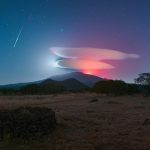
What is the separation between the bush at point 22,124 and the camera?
17125 mm

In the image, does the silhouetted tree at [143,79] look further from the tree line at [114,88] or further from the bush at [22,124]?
the bush at [22,124]

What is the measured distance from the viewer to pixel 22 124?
Result: 17.3 m

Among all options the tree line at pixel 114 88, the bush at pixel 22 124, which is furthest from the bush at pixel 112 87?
the bush at pixel 22 124

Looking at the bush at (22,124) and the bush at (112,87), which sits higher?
the bush at (112,87)

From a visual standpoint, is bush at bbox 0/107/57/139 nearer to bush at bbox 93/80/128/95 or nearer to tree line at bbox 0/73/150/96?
tree line at bbox 0/73/150/96

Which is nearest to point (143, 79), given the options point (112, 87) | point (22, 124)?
point (112, 87)

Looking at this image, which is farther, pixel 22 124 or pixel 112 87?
pixel 112 87

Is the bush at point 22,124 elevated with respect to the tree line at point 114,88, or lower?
lower

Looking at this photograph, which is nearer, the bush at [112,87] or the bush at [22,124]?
the bush at [22,124]

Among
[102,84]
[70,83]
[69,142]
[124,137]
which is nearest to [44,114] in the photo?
[69,142]

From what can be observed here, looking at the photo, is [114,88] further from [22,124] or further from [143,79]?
[22,124]

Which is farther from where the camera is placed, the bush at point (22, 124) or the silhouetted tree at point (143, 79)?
the silhouetted tree at point (143, 79)

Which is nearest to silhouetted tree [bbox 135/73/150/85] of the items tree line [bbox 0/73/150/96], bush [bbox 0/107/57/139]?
tree line [bbox 0/73/150/96]

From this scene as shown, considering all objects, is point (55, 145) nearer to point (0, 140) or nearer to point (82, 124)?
point (0, 140)
